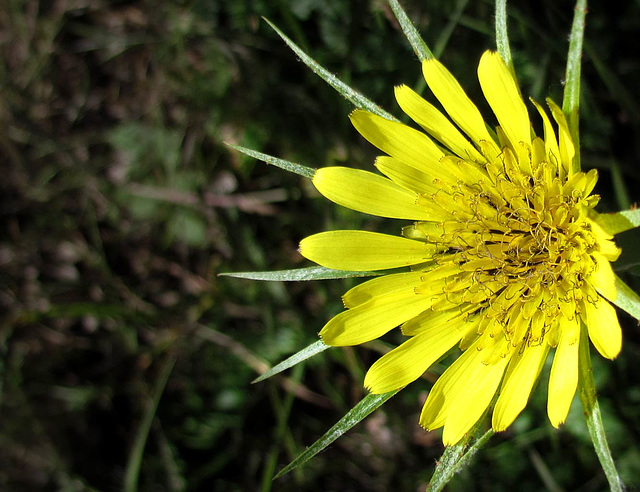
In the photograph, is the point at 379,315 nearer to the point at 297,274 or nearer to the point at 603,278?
the point at 297,274

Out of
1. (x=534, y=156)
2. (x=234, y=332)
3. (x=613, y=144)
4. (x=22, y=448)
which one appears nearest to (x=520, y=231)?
(x=534, y=156)

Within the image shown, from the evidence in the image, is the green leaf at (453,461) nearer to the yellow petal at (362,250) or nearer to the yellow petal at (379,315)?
the yellow petal at (379,315)

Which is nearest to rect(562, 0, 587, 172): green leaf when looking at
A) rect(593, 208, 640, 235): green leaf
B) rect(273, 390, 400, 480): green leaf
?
rect(593, 208, 640, 235): green leaf

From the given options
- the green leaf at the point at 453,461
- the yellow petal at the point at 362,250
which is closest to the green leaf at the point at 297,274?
the yellow petal at the point at 362,250

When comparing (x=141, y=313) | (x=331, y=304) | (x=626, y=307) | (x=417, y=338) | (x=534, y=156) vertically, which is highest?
(x=534, y=156)

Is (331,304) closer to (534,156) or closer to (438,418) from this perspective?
(438,418)

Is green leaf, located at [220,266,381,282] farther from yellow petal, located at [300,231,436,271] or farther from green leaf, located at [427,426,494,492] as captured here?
green leaf, located at [427,426,494,492]
